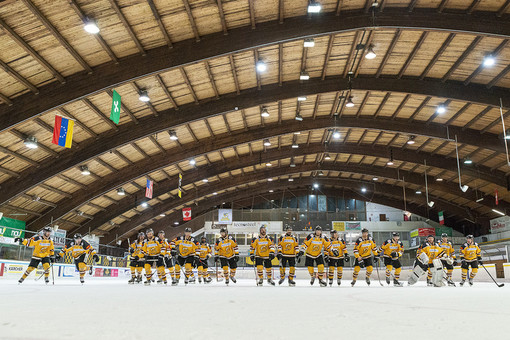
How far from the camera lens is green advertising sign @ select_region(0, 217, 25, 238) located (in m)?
27.0

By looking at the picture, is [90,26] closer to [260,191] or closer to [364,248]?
[364,248]

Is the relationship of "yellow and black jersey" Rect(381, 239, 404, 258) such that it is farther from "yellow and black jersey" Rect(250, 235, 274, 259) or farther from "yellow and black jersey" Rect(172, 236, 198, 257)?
"yellow and black jersey" Rect(172, 236, 198, 257)

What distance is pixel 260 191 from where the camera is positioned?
45.7 m

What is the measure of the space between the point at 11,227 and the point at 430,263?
2849 cm

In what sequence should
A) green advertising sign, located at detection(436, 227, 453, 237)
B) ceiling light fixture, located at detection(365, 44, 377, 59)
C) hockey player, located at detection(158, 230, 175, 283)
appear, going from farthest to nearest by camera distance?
1. green advertising sign, located at detection(436, 227, 453, 237)
2. ceiling light fixture, located at detection(365, 44, 377, 59)
3. hockey player, located at detection(158, 230, 175, 283)

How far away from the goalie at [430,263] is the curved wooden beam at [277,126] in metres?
8.44

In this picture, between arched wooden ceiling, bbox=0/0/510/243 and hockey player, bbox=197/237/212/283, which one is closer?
arched wooden ceiling, bbox=0/0/510/243

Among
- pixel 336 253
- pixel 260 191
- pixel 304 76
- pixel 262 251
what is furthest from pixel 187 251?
pixel 260 191

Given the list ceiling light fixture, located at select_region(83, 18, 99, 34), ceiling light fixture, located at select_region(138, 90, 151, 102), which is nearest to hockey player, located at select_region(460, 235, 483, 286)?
ceiling light fixture, located at select_region(138, 90, 151, 102)

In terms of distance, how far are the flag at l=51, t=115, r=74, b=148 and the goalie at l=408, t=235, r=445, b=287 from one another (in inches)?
630

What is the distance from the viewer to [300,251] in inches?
643

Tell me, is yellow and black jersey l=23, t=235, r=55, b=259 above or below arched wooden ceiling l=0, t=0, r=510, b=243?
below

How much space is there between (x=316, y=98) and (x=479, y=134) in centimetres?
1106

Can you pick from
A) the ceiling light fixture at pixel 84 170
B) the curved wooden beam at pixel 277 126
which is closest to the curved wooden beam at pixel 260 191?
the curved wooden beam at pixel 277 126
